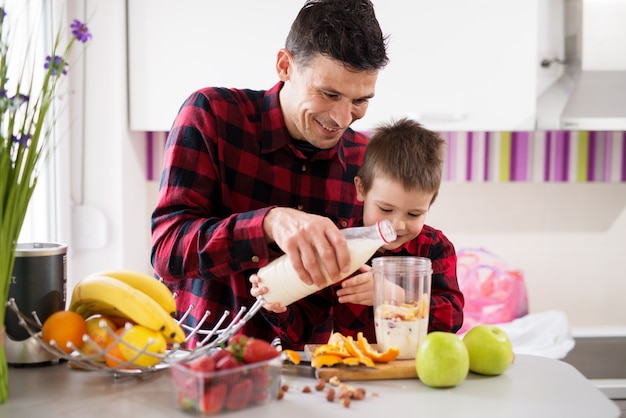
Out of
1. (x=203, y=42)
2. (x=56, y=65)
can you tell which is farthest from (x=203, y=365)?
(x=203, y=42)

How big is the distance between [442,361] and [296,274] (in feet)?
0.88

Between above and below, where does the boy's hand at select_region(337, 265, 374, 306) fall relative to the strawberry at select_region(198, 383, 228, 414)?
above

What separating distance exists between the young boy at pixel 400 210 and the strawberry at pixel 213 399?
0.49 metres

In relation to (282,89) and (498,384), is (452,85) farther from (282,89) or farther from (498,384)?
(498,384)

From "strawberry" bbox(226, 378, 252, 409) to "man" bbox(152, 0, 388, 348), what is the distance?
0.28 meters

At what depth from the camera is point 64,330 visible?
1214 mm

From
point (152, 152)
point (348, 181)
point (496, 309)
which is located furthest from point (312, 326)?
point (152, 152)

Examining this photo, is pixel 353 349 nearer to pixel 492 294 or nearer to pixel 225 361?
pixel 225 361

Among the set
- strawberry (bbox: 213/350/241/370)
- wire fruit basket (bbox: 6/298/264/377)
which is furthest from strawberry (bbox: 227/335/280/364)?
wire fruit basket (bbox: 6/298/264/377)

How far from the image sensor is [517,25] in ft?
8.90

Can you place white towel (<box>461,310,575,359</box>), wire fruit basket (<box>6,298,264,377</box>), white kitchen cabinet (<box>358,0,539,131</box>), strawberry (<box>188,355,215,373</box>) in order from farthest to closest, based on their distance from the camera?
white kitchen cabinet (<box>358,0,539,131</box>)
white towel (<box>461,310,575,359</box>)
wire fruit basket (<box>6,298,264,377</box>)
strawberry (<box>188,355,215,373</box>)

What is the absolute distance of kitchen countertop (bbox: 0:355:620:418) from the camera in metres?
1.08

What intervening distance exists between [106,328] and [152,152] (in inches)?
84.6

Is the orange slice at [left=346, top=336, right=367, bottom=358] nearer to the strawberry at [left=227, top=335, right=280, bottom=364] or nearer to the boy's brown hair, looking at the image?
the strawberry at [left=227, top=335, right=280, bottom=364]
